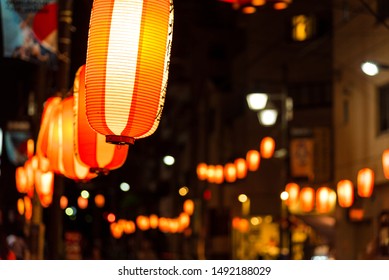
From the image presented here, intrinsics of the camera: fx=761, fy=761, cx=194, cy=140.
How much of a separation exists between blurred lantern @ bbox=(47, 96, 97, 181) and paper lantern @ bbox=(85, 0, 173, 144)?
304 cm

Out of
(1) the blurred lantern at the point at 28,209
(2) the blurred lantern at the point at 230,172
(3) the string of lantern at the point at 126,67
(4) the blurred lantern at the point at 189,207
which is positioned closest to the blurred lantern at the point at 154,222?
(4) the blurred lantern at the point at 189,207

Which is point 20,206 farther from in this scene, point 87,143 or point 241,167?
point 87,143

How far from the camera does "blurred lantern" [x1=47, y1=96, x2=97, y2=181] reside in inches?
374

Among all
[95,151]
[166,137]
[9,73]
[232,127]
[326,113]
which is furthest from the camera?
[166,137]

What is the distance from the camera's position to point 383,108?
24.2 metres

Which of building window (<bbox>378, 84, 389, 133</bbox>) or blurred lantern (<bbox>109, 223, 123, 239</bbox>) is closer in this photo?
building window (<bbox>378, 84, 389, 133</bbox>)

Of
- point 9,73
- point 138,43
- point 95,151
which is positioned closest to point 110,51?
point 138,43

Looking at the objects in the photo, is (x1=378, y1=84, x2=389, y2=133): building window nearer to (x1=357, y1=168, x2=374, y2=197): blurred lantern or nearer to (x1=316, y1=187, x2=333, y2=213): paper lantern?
(x1=316, y1=187, x2=333, y2=213): paper lantern

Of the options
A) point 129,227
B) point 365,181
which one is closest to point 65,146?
point 365,181

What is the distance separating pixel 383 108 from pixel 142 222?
3386 cm

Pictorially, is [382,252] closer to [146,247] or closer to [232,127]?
[146,247]

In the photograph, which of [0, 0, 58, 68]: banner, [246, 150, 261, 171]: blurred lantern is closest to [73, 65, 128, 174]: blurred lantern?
[0, 0, 58, 68]: banner

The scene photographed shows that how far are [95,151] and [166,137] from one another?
208ft

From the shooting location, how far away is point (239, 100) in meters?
45.4
